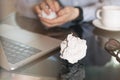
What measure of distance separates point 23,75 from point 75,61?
0.45 ft

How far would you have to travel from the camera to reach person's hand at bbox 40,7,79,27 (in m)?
0.91

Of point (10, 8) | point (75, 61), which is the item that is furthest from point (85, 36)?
point (10, 8)

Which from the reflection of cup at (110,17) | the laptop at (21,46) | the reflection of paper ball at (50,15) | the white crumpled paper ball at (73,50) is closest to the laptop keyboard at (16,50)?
the laptop at (21,46)

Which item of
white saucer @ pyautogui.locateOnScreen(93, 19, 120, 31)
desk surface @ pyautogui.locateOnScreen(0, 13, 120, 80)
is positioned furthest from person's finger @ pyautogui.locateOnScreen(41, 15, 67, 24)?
desk surface @ pyautogui.locateOnScreen(0, 13, 120, 80)

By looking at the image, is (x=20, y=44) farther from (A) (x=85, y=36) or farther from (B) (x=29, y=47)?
(A) (x=85, y=36)

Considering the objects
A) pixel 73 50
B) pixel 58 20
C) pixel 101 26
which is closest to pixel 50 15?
pixel 58 20

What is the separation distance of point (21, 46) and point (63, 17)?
27cm

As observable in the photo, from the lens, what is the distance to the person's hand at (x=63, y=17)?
91 cm

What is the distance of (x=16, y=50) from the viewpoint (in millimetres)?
675

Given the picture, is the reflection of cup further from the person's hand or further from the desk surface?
the desk surface

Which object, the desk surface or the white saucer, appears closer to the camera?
the desk surface

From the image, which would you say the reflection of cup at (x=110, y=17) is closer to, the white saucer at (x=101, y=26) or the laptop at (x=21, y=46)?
the white saucer at (x=101, y=26)

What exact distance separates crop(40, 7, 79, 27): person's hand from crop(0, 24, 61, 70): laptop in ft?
0.31

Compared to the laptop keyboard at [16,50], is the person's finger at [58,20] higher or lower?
lower
